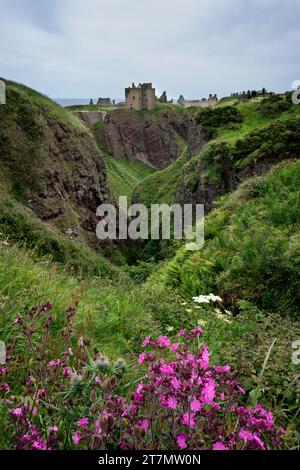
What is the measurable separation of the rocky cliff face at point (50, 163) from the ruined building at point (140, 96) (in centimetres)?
7712

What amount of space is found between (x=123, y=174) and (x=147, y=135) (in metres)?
25.8

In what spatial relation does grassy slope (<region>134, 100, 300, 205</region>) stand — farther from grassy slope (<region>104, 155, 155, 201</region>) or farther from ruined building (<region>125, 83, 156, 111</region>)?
ruined building (<region>125, 83, 156, 111</region>)

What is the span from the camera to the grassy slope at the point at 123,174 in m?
81.8

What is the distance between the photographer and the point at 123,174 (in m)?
94.2

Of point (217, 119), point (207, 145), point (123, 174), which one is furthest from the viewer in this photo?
point (123, 174)

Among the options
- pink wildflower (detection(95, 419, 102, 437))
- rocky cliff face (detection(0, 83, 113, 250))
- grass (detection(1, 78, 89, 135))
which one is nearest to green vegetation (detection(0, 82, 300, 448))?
pink wildflower (detection(95, 419, 102, 437))

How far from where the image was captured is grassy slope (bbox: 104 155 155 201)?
81.8 meters

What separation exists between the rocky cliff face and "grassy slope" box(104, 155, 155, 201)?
1025 inches

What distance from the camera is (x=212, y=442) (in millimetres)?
2023

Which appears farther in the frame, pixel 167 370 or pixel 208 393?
pixel 167 370

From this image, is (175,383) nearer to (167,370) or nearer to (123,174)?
(167,370)

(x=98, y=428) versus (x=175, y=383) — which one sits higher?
(x=175, y=383)

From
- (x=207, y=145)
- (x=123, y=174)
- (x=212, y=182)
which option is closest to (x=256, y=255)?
(x=212, y=182)
